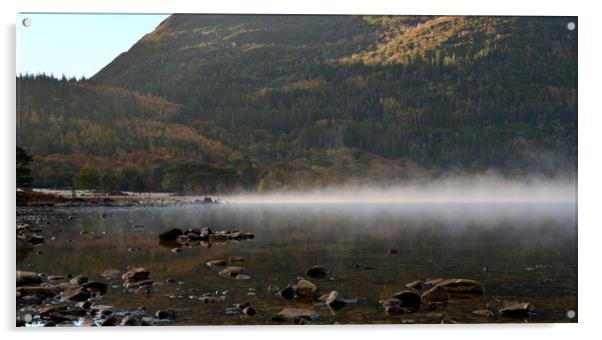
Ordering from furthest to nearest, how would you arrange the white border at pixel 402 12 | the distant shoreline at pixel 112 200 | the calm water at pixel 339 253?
the distant shoreline at pixel 112 200 < the calm water at pixel 339 253 < the white border at pixel 402 12

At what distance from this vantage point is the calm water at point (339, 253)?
748cm

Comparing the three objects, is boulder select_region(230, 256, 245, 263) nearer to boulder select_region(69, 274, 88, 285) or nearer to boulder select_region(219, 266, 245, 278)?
boulder select_region(219, 266, 245, 278)

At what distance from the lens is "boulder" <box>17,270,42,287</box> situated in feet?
24.0

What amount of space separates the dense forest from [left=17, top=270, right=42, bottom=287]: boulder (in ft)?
3.17

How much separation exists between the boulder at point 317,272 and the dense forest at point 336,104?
0.87 meters

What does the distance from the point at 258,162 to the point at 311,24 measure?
1521 millimetres

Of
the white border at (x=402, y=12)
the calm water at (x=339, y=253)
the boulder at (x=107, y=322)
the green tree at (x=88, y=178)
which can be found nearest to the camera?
the boulder at (x=107, y=322)

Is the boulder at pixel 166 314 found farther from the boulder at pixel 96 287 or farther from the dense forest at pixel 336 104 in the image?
the dense forest at pixel 336 104

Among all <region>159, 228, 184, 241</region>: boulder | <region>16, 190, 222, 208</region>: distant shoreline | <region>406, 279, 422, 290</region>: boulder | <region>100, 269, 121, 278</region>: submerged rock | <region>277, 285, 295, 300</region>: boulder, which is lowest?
<region>277, 285, 295, 300</region>: boulder

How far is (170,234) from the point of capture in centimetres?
770

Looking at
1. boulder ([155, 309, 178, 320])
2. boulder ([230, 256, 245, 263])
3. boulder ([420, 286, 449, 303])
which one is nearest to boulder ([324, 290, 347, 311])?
boulder ([420, 286, 449, 303])

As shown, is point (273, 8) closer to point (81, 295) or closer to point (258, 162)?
point (258, 162)

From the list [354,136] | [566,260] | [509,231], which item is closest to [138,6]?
[354,136]

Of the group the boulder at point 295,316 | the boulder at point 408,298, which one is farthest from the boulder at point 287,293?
the boulder at point 408,298
